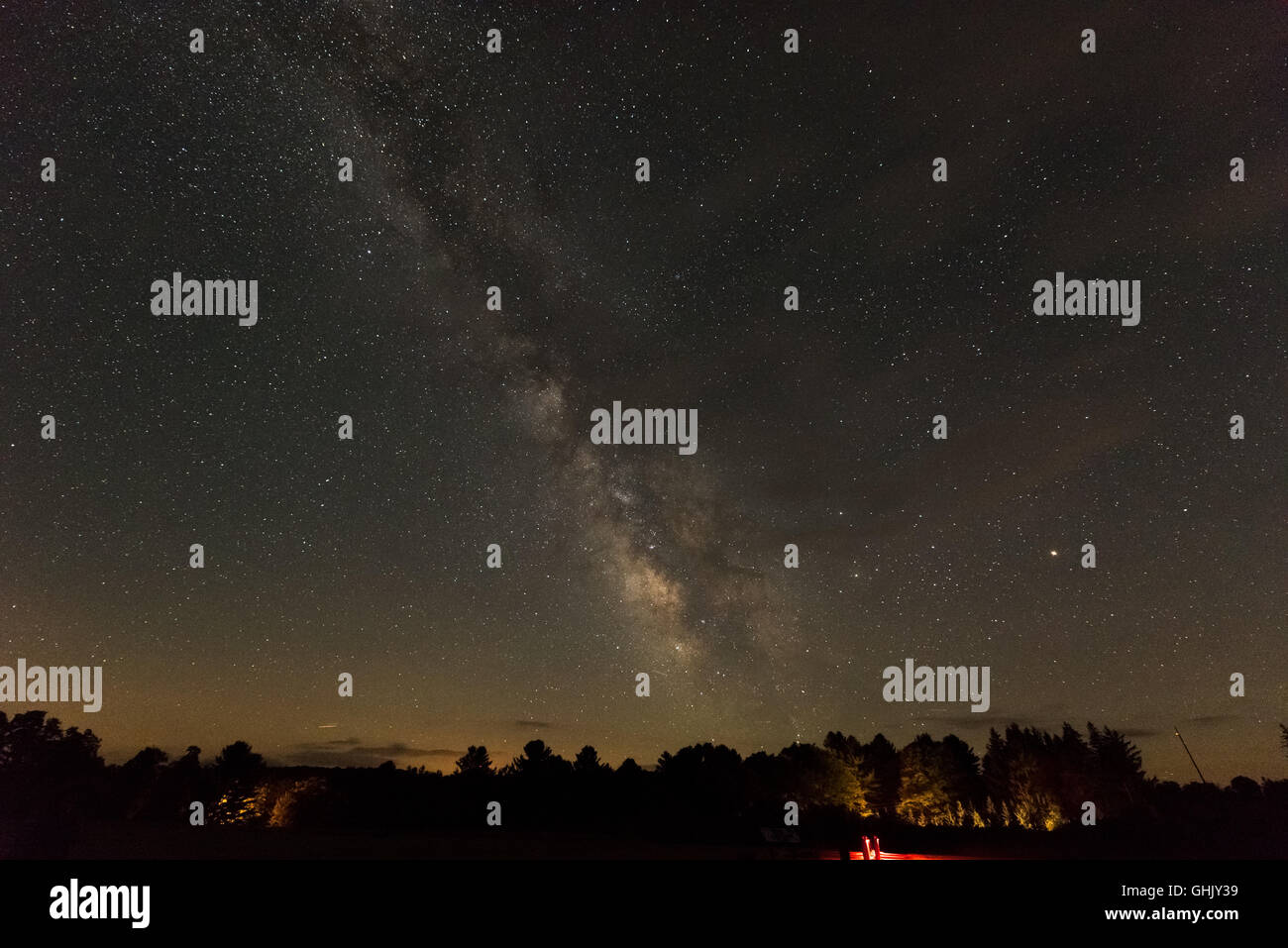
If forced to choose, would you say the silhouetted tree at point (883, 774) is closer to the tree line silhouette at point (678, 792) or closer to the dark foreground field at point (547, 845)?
the tree line silhouette at point (678, 792)

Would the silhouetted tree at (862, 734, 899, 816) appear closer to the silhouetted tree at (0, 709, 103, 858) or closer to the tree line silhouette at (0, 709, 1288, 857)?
the tree line silhouette at (0, 709, 1288, 857)

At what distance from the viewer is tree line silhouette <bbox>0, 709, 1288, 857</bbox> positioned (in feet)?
263

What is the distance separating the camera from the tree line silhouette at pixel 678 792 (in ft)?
263

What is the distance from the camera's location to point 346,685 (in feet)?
99.8

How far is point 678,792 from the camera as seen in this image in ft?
290

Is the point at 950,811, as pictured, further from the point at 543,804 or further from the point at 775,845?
the point at 775,845

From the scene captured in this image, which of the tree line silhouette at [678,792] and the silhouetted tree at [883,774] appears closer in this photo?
the tree line silhouette at [678,792]

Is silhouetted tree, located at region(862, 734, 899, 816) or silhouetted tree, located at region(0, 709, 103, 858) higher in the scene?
silhouetted tree, located at region(0, 709, 103, 858)

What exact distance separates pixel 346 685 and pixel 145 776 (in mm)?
84237

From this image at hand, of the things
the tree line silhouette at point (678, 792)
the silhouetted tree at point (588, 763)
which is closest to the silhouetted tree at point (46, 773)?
the tree line silhouette at point (678, 792)

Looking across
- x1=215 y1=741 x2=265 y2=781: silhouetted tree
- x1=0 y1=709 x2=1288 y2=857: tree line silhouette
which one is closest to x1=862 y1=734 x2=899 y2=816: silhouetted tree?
x1=0 y1=709 x2=1288 y2=857: tree line silhouette

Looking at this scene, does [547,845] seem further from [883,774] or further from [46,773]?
[883,774]

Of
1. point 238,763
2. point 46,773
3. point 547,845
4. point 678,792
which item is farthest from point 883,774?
point 46,773
